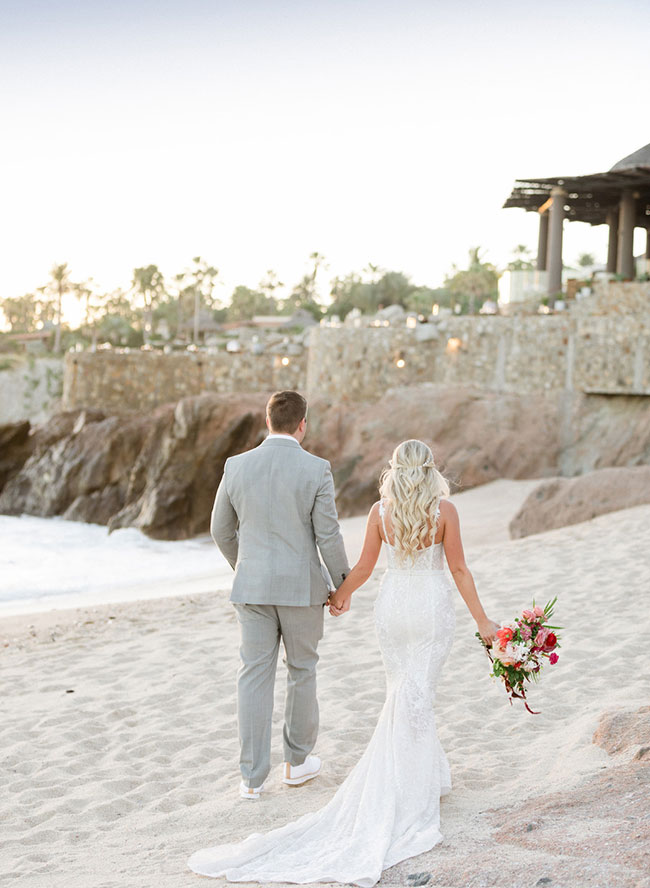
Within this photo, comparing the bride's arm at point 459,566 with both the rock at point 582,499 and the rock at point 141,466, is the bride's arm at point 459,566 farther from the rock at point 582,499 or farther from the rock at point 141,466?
the rock at point 141,466

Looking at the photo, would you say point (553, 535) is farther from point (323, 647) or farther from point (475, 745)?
point (475, 745)

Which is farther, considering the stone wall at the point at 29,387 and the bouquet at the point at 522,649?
the stone wall at the point at 29,387

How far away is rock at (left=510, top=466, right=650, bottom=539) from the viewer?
12.2 meters

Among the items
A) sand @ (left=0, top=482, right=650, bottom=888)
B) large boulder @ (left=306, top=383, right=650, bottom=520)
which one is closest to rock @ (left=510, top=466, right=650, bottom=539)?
sand @ (left=0, top=482, right=650, bottom=888)

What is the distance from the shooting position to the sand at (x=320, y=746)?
10.1ft

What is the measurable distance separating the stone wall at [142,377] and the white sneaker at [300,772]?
92.2 ft

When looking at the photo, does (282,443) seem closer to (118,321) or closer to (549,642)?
(549,642)

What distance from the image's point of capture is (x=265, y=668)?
4051mm

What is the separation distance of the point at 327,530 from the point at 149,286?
64.4 metres

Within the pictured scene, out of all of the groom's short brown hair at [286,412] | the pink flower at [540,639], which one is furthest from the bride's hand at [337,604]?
the pink flower at [540,639]

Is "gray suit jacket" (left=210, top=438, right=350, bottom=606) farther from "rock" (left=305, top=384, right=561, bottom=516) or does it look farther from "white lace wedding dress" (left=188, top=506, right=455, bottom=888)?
"rock" (left=305, top=384, right=561, bottom=516)

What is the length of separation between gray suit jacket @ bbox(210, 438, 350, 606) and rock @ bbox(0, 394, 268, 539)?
17.0 metres

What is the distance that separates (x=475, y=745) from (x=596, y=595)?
12.1 feet

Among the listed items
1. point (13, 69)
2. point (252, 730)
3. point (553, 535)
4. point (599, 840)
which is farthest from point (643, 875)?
point (13, 69)
